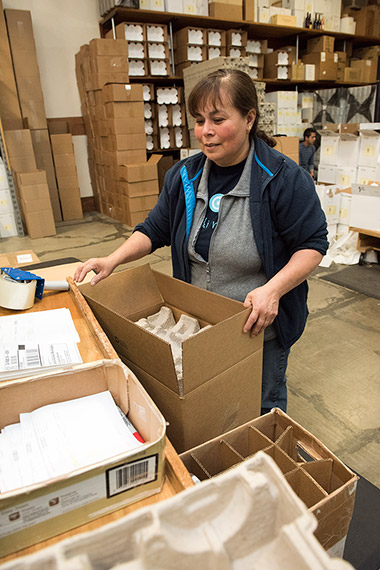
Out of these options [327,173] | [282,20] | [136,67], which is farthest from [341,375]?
[282,20]

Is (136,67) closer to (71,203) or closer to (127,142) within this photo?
(127,142)

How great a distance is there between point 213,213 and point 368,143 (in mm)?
3588

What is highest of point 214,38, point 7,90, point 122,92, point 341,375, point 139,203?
point 214,38

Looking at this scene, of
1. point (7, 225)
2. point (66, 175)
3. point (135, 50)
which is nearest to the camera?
point (7, 225)

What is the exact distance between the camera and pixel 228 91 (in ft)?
3.89

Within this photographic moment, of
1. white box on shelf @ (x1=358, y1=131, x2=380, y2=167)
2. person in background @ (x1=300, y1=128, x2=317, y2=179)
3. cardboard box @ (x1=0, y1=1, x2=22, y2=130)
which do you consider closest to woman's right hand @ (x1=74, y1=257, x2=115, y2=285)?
white box on shelf @ (x1=358, y1=131, x2=380, y2=167)

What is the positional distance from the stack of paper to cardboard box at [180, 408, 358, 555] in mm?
256

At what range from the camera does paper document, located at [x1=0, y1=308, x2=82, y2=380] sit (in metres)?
0.96

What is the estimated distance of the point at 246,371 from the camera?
3.52 feet

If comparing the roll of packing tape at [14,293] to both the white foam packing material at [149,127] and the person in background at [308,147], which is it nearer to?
the white foam packing material at [149,127]

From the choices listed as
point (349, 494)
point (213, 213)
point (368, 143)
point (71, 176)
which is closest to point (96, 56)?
point (71, 176)

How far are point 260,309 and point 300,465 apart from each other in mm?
368

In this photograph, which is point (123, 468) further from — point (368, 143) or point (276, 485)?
point (368, 143)

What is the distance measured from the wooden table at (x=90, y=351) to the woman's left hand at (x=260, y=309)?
13.4 inches
